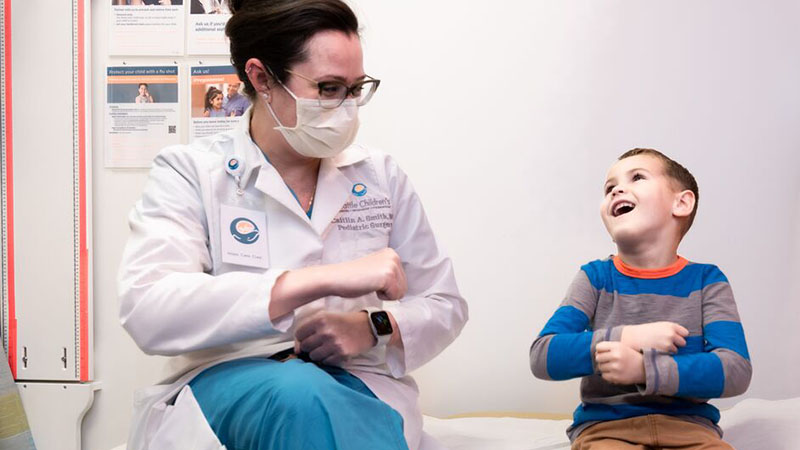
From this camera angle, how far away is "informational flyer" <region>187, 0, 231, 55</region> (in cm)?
254

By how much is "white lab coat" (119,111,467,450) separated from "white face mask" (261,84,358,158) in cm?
8

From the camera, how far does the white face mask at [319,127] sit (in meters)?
1.63

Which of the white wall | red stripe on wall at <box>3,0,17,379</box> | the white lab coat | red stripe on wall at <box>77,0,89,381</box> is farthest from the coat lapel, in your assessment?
red stripe on wall at <box>3,0,17,379</box>

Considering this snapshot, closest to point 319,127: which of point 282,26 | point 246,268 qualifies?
point 282,26

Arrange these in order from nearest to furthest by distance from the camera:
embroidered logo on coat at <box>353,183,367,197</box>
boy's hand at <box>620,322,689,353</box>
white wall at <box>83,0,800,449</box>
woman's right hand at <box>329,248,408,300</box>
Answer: woman's right hand at <box>329,248,408,300</box>
boy's hand at <box>620,322,689,353</box>
embroidered logo on coat at <box>353,183,367,197</box>
white wall at <box>83,0,800,449</box>

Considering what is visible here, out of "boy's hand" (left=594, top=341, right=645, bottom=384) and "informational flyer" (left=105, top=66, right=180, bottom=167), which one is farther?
"informational flyer" (left=105, top=66, right=180, bottom=167)

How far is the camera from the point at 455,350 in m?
2.55

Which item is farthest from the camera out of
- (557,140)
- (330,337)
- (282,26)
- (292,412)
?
(557,140)

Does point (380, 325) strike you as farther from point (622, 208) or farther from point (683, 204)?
point (683, 204)

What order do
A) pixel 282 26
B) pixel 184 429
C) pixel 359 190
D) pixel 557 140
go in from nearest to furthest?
pixel 184 429, pixel 282 26, pixel 359 190, pixel 557 140

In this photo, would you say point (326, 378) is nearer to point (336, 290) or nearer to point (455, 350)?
point (336, 290)

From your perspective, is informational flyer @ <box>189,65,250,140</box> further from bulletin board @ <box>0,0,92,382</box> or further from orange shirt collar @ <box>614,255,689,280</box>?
orange shirt collar @ <box>614,255,689,280</box>

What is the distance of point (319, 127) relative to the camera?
5.34 feet

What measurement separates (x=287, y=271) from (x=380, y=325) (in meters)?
0.27
